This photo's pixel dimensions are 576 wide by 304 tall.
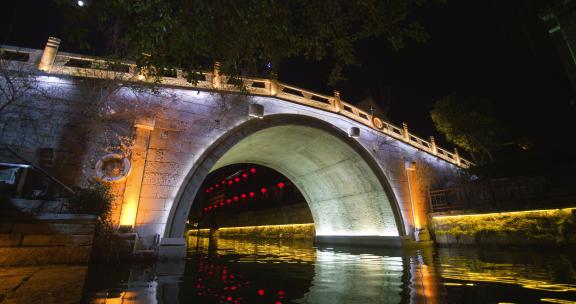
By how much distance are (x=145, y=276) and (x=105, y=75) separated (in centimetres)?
636

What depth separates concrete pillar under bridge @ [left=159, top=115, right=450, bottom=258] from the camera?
12016 mm

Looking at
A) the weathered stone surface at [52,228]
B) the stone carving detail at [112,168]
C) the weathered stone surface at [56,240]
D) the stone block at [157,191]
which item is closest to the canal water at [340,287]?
the weathered stone surface at [56,240]

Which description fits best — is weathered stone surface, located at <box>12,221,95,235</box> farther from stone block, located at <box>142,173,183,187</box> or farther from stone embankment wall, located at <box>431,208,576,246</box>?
stone embankment wall, located at <box>431,208,576,246</box>

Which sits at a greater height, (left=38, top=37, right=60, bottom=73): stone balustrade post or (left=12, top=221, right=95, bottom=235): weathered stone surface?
(left=38, top=37, right=60, bottom=73): stone balustrade post

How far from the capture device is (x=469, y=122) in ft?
50.7

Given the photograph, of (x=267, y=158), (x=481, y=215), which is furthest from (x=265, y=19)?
(x=481, y=215)

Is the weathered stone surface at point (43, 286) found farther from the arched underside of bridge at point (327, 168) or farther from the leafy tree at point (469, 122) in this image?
the leafy tree at point (469, 122)

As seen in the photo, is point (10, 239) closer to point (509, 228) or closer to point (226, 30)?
point (226, 30)

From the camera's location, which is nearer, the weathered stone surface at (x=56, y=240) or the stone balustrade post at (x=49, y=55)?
the weathered stone surface at (x=56, y=240)

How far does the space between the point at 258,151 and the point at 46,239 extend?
9274 millimetres

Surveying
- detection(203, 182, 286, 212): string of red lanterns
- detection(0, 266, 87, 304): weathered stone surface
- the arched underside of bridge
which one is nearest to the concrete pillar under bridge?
the arched underside of bridge

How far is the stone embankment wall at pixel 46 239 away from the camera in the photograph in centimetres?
496

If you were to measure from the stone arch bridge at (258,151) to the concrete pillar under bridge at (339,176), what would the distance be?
0.17ft

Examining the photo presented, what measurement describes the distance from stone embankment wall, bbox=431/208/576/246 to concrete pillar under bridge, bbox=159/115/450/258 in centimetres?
135
